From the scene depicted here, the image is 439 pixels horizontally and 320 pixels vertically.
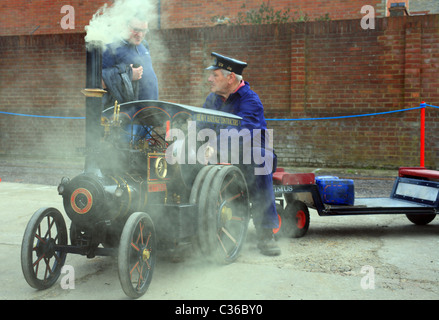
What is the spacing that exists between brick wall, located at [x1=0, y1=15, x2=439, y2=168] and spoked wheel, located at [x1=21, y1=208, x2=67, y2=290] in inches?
310

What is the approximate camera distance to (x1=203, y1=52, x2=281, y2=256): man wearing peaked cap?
432 cm

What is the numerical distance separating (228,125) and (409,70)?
723cm

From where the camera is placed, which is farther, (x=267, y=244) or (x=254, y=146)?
(x=254, y=146)

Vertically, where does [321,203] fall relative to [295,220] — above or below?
above

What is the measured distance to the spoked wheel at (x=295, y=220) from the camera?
491cm

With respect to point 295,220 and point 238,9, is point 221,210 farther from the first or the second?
point 238,9

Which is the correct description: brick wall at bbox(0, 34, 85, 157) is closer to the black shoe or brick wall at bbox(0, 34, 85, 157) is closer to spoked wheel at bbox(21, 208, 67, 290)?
the black shoe

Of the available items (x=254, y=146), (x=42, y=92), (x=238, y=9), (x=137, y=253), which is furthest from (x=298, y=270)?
(x=238, y=9)

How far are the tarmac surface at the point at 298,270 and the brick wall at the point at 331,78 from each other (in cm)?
480

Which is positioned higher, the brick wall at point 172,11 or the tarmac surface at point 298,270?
the brick wall at point 172,11

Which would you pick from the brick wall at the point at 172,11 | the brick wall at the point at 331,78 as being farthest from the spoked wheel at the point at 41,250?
the brick wall at the point at 172,11

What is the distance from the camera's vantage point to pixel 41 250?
3.21m

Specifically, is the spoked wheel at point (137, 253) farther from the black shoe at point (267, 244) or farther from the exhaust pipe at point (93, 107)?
the black shoe at point (267, 244)

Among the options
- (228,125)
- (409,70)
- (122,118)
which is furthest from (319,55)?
(122,118)
